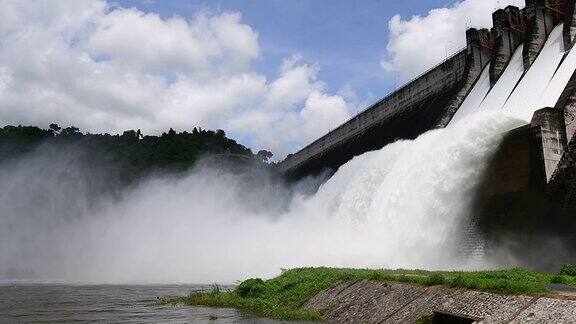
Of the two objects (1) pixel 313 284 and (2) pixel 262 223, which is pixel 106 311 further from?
(2) pixel 262 223

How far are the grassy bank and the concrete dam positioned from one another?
15.9 ft

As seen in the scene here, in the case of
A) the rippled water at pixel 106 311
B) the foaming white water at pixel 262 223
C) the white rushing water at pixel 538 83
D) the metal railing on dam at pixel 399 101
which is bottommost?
the rippled water at pixel 106 311

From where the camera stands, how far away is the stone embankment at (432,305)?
807cm

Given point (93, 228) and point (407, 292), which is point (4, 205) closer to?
point (93, 228)

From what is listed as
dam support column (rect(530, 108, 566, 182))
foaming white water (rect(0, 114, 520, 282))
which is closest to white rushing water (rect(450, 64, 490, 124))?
foaming white water (rect(0, 114, 520, 282))

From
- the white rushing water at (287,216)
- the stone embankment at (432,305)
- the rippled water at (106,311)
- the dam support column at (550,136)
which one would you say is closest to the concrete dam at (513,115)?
the dam support column at (550,136)

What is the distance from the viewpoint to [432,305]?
1010cm

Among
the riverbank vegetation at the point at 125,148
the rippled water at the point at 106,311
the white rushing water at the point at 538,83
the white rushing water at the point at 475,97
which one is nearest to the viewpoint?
the rippled water at the point at 106,311

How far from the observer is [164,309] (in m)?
15.9

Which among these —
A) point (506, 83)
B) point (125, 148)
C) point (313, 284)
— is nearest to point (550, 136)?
point (313, 284)

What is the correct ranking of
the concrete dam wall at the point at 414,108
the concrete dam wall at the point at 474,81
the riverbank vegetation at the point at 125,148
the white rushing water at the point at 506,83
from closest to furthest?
the white rushing water at the point at 506,83 → the concrete dam wall at the point at 474,81 → the concrete dam wall at the point at 414,108 → the riverbank vegetation at the point at 125,148

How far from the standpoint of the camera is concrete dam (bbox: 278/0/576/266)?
17953 mm

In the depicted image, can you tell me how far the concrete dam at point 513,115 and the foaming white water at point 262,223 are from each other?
1314 mm

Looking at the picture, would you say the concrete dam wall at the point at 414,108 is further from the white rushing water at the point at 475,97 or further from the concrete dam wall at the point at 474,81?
the white rushing water at the point at 475,97
